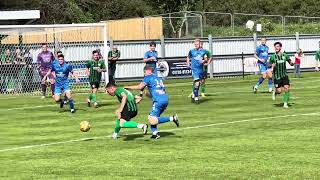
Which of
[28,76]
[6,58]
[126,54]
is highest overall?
[126,54]

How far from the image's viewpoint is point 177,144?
15.5m

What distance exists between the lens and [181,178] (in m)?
11.6

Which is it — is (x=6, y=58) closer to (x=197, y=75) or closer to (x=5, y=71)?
(x=5, y=71)

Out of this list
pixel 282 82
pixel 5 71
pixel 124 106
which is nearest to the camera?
pixel 124 106

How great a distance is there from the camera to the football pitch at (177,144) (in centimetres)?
1229

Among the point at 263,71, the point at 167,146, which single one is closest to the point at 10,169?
the point at 167,146

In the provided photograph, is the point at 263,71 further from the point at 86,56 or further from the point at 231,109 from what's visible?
the point at 86,56

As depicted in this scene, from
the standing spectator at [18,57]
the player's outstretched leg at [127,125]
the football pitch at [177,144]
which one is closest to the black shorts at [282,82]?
the football pitch at [177,144]

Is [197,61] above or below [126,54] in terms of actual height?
below

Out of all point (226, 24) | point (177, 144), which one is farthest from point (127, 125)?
point (226, 24)

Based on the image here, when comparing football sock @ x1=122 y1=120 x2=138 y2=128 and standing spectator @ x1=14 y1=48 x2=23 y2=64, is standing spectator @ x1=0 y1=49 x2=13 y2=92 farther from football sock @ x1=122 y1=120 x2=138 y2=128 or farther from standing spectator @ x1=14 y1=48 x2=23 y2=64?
football sock @ x1=122 y1=120 x2=138 y2=128

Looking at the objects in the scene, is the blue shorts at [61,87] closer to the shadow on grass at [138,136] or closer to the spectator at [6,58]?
the shadow on grass at [138,136]

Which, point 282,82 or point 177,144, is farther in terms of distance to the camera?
point 282,82

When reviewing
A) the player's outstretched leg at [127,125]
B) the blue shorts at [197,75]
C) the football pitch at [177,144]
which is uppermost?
the blue shorts at [197,75]
